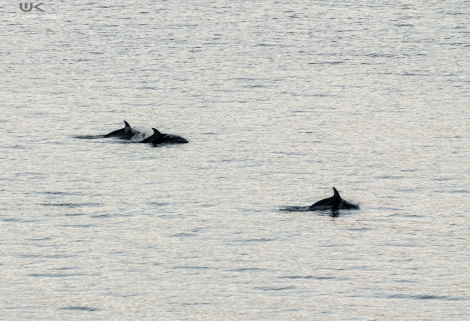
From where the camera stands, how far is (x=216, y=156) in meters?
49.5

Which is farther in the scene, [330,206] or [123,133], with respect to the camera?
[123,133]

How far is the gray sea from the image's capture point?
31453 mm

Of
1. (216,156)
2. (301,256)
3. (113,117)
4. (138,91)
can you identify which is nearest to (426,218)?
(301,256)

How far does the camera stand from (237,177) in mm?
45531

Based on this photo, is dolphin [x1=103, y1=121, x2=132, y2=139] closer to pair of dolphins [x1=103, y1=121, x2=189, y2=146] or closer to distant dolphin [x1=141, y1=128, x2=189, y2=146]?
pair of dolphins [x1=103, y1=121, x2=189, y2=146]

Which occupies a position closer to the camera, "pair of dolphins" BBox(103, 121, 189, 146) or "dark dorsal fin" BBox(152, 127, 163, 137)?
"dark dorsal fin" BBox(152, 127, 163, 137)

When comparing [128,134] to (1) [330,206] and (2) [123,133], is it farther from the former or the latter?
(1) [330,206]

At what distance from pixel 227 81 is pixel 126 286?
39.0m

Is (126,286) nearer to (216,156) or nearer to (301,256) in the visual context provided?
(301,256)

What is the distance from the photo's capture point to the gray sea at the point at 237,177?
31.5m
